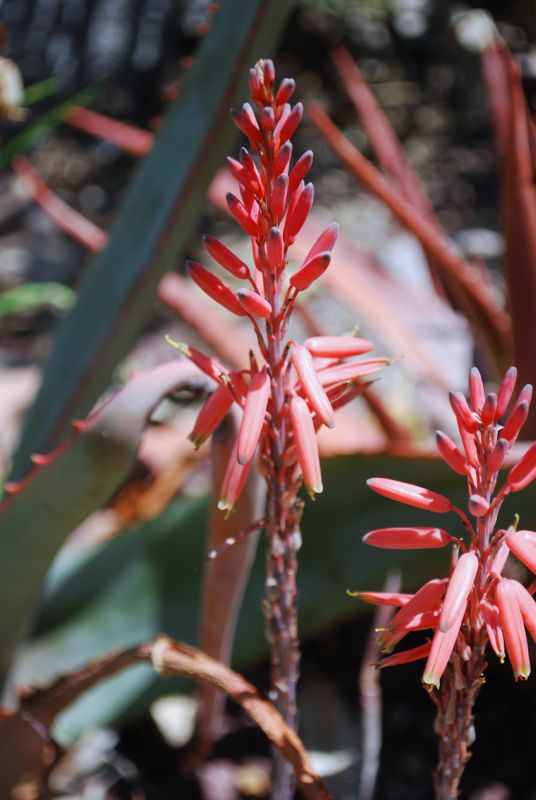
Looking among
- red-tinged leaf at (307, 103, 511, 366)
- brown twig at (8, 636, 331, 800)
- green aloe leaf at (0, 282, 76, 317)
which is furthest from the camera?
green aloe leaf at (0, 282, 76, 317)

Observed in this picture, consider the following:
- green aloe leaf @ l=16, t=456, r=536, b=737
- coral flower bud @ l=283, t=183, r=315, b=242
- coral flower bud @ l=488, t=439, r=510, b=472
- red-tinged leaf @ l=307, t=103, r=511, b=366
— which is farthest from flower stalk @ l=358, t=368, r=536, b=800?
red-tinged leaf @ l=307, t=103, r=511, b=366

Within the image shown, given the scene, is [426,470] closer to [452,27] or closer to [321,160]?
[321,160]

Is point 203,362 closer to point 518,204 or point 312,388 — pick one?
point 312,388

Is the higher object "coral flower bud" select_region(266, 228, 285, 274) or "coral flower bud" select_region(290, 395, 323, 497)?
"coral flower bud" select_region(266, 228, 285, 274)

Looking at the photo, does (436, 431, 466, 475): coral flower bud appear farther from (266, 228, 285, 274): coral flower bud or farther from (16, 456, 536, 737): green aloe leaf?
(16, 456, 536, 737): green aloe leaf

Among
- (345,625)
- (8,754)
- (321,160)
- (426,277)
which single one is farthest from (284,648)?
(321,160)

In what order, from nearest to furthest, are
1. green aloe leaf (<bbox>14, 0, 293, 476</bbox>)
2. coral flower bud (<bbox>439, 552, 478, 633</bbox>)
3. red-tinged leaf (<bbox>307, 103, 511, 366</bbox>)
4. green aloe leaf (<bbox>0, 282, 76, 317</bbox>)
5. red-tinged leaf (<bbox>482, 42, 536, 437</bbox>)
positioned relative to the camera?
coral flower bud (<bbox>439, 552, 478, 633</bbox>) < green aloe leaf (<bbox>14, 0, 293, 476</bbox>) < red-tinged leaf (<bbox>482, 42, 536, 437</bbox>) < red-tinged leaf (<bbox>307, 103, 511, 366</bbox>) < green aloe leaf (<bbox>0, 282, 76, 317</bbox>)
